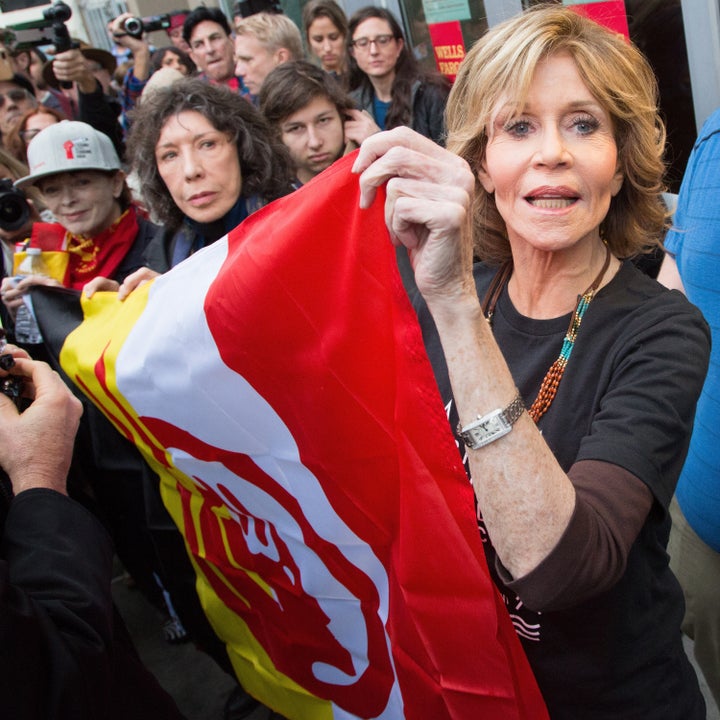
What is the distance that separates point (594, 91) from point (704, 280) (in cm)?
45

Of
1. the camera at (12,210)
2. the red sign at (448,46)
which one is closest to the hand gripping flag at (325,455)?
the camera at (12,210)

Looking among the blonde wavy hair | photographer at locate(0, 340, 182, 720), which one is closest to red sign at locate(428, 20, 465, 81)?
the blonde wavy hair

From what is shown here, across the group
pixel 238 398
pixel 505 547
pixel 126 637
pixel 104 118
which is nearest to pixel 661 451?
pixel 505 547

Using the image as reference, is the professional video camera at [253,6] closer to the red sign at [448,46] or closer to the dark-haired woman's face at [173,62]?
the dark-haired woman's face at [173,62]

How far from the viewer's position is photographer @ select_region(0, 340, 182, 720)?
1.15 meters

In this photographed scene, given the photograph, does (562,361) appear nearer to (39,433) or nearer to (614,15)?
(39,433)

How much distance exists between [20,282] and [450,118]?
1356 mm

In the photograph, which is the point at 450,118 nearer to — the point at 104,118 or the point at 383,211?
the point at 383,211

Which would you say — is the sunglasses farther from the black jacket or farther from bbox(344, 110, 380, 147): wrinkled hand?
the black jacket

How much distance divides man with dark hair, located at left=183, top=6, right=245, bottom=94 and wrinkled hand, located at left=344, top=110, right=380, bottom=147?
2.14 meters

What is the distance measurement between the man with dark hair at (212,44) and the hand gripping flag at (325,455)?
395cm

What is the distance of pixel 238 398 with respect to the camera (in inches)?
57.8

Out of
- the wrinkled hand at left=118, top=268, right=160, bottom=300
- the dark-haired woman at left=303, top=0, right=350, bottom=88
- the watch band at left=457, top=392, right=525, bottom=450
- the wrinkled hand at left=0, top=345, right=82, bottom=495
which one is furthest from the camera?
the dark-haired woman at left=303, top=0, right=350, bottom=88

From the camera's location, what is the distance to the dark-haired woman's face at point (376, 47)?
4.36m
